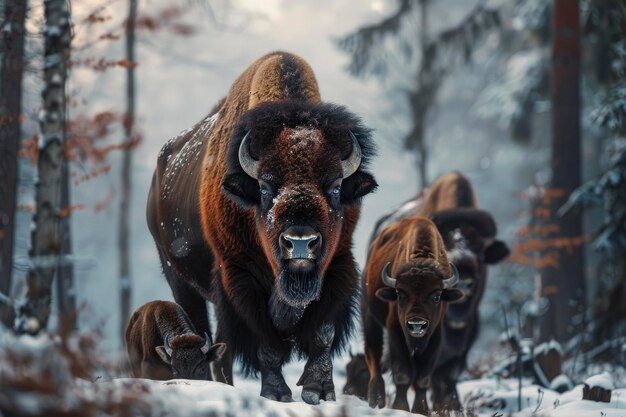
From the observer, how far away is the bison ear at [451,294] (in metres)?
8.71

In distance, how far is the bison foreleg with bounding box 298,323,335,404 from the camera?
684cm

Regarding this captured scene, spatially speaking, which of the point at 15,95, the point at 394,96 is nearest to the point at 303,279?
the point at 15,95

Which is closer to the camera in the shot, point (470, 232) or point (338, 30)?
point (470, 232)

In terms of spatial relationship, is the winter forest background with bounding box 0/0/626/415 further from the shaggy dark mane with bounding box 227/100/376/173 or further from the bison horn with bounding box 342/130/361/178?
the bison horn with bounding box 342/130/361/178

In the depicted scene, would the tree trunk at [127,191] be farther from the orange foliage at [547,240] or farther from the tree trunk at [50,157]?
the tree trunk at [50,157]

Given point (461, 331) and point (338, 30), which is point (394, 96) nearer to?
point (461, 331)

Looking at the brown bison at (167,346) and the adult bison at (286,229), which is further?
the brown bison at (167,346)

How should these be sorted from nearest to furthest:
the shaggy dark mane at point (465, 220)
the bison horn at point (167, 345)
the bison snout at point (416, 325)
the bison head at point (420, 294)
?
1. the bison horn at point (167, 345)
2. the bison snout at point (416, 325)
3. the bison head at point (420, 294)
4. the shaggy dark mane at point (465, 220)

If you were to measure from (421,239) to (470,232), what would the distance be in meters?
2.21

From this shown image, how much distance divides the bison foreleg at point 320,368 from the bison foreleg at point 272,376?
14cm

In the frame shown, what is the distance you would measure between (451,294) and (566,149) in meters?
8.52

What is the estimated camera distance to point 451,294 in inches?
344

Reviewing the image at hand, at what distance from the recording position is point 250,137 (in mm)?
6973

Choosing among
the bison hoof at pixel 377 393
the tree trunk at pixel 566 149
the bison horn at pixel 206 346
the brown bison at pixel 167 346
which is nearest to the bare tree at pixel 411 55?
the tree trunk at pixel 566 149
